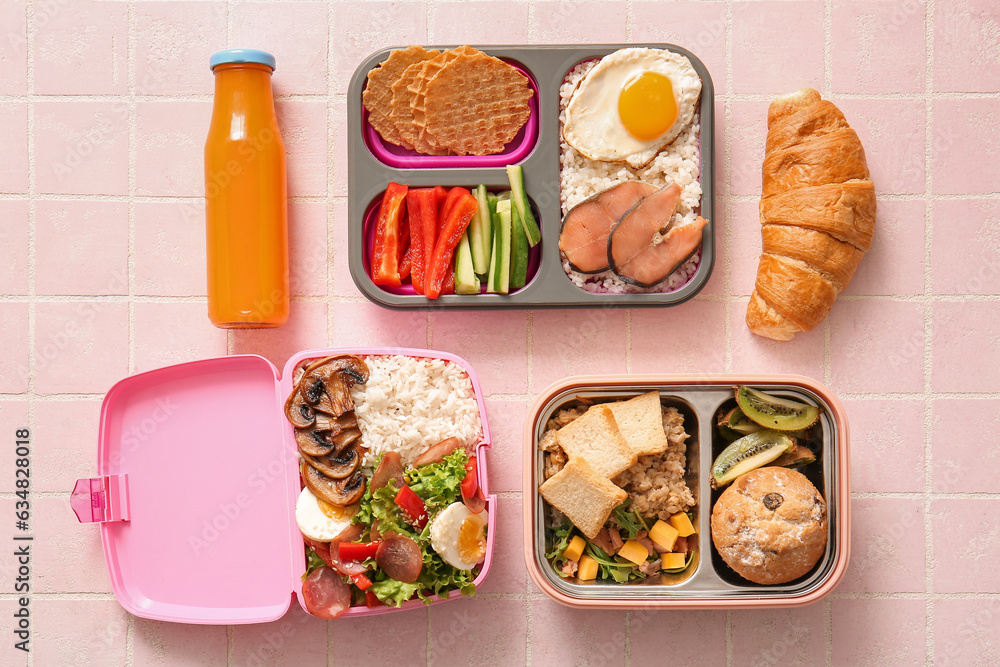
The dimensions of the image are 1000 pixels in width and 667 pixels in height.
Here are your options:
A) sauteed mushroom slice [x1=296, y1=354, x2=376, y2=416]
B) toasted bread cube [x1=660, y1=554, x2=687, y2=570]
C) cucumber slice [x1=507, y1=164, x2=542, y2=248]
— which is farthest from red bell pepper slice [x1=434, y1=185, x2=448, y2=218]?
toasted bread cube [x1=660, y1=554, x2=687, y2=570]

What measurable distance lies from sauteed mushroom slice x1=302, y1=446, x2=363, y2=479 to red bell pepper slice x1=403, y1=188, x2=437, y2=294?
0.61 m

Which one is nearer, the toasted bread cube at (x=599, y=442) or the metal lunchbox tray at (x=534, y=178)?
the toasted bread cube at (x=599, y=442)

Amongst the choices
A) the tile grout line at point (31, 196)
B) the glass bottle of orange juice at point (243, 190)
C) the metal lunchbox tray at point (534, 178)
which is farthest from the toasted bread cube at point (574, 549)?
the tile grout line at point (31, 196)

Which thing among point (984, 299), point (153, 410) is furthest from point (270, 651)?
point (984, 299)

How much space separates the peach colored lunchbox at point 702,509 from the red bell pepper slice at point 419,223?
0.61 m

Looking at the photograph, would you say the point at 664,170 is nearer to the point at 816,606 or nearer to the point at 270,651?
the point at 816,606

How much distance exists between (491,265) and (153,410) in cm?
134

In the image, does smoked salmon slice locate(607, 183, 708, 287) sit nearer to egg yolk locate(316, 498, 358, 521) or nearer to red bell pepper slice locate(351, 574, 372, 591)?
egg yolk locate(316, 498, 358, 521)

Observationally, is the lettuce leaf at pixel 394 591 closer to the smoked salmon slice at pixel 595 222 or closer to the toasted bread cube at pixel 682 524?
the toasted bread cube at pixel 682 524

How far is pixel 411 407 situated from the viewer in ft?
7.39

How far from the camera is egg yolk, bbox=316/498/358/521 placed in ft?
7.14

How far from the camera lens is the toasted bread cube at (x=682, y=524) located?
220cm

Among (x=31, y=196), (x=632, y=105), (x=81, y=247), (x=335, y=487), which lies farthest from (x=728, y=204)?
(x=31, y=196)

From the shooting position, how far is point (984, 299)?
8.04 ft
